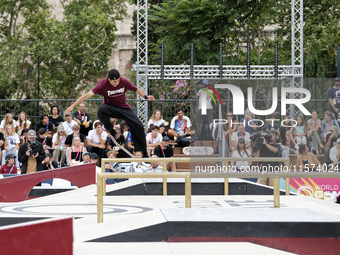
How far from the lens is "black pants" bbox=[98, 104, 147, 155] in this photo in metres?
9.59

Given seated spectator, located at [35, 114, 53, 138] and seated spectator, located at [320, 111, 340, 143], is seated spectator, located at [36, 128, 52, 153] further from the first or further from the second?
seated spectator, located at [320, 111, 340, 143]

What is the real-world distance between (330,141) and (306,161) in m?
0.42

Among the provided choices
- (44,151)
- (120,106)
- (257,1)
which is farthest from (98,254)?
(257,1)

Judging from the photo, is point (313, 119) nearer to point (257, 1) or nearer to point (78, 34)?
point (257, 1)

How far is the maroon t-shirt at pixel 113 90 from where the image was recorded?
9.31 meters

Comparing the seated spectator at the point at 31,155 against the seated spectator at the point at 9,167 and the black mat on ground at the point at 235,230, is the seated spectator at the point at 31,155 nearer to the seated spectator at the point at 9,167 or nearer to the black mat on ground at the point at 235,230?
the seated spectator at the point at 9,167

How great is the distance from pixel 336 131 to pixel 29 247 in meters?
3.81

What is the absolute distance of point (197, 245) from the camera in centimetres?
538

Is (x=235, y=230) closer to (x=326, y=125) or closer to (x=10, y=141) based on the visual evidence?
(x=326, y=125)

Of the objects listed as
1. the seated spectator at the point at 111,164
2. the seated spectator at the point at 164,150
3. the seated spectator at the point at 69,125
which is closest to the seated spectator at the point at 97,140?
the seated spectator at the point at 111,164

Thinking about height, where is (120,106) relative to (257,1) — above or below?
below

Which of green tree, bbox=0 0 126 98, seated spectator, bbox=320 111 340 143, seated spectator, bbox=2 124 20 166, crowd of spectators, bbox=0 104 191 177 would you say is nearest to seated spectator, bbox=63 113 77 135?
crowd of spectators, bbox=0 104 191 177

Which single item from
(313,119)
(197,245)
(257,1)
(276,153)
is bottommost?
(197,245)

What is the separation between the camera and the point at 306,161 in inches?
259
